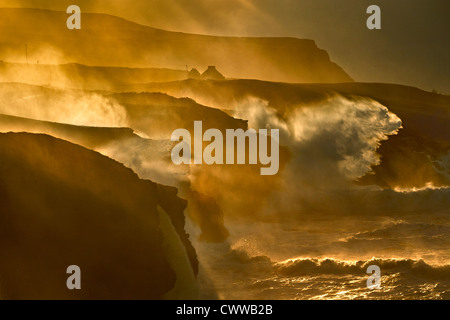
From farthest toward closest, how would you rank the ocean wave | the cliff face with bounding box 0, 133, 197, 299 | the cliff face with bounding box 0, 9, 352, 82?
the cliff face with bounding box 0, 9, 352, 82, the ocean wave, the cliff face with bounding box 0, 133, 197, 299

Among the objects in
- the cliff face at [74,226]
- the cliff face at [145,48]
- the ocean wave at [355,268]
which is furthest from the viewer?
the cliff face at [145,48]

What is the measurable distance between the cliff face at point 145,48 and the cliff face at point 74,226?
2245 centimetres

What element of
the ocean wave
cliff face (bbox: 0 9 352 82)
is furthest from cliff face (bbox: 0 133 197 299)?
cliff face (bbox: 0 9 352 82)

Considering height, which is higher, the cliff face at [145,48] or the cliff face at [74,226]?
the cliff face at [145,48]

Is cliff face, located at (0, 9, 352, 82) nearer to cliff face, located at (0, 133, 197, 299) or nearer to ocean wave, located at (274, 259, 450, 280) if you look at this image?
ocean wave, located at (274, 259, 450, 280)

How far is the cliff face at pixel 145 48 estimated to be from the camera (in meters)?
35.9

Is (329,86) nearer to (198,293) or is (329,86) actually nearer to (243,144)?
(243,144)

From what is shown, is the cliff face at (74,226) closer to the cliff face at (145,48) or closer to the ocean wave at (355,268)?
the ocean wave at (355,268)

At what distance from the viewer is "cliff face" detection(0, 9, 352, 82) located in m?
35.9

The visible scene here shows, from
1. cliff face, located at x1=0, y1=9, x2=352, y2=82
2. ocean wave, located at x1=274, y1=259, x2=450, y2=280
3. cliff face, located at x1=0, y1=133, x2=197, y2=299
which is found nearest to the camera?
cliff face, located at x1=0, y1=133, x2=197, y2=299

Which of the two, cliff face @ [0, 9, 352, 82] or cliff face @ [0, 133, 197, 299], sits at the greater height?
cliff face @ [0, 9, 352, 82]

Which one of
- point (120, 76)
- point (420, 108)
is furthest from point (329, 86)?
point (120, 76)

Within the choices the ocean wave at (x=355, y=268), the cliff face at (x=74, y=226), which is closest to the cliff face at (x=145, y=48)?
the ocean wave at (x=355, y=268)

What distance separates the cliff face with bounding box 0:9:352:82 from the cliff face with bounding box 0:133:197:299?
73.7 ft
